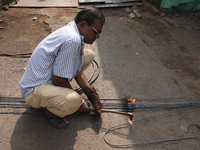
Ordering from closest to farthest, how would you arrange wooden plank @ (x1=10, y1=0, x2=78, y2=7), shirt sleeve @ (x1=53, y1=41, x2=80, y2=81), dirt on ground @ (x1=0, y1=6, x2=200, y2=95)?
shirt sleeve @ (x1=53, y1=41, x2=80, y2=81)
dirt on ground @ (x1=0, y1=6, x2=200, y2=95)
wooden plank @ (x1=10, y1=0, x2=78, y2=7)

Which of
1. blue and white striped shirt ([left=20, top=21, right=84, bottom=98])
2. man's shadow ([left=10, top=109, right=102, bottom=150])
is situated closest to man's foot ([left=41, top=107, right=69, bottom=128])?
man's shadow ([left=10, top=109, right=102, bottom=150])

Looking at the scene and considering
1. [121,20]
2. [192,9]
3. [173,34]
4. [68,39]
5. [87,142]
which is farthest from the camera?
[192,9]

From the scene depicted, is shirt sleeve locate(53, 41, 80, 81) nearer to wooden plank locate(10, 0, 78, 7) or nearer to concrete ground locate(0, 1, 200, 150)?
concrete ground locate(0, 1, 200, 150)

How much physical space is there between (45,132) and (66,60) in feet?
3.68

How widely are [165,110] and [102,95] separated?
43.0 inches

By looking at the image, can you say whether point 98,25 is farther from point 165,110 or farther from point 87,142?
point 165,110

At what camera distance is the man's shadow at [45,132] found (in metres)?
2.31

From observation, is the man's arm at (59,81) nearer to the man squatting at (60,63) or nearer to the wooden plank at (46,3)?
the man squatting at (60,63)

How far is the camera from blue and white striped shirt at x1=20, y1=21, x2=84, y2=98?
205cm

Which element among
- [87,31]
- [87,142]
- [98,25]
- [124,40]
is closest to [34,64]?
[87,31]

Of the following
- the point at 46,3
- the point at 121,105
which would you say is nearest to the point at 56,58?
the point at 121,105

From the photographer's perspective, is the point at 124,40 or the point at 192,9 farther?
the point at 192,9

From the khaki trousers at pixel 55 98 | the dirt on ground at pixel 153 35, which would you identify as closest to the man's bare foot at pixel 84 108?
the khaki trousers at pixel 55 98

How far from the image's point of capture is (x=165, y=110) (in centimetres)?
292
